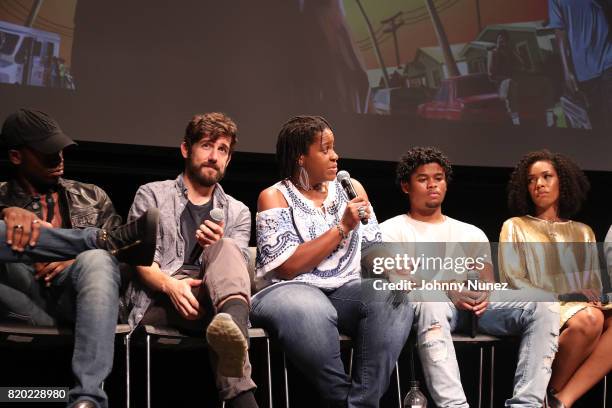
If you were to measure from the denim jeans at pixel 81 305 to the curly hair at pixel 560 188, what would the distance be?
1959mm

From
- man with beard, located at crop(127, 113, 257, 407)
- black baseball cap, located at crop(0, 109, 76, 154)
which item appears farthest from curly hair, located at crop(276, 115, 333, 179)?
black baseball cap, located at crop(0, 109, 76, 154)

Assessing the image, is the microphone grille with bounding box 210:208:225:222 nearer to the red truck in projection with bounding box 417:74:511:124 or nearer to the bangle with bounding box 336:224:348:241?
the bangle with bounding box 336:224:348:241

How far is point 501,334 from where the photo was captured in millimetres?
3020

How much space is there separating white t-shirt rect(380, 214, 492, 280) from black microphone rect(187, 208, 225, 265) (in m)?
0.86

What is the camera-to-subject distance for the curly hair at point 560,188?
3562 millimetres

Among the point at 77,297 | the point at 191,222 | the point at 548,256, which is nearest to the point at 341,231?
the point at 191,222

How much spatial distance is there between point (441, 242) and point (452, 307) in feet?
1.25

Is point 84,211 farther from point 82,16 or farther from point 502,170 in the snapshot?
point 502,170

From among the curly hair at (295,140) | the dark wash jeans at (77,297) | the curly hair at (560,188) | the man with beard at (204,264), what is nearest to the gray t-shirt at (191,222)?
the man with beard at (204,264)

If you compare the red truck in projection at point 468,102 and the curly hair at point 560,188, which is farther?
the red truck in projection at point 468,102

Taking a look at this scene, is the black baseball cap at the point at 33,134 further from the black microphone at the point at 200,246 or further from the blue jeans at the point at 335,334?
the blue jeans at the point at 335,334

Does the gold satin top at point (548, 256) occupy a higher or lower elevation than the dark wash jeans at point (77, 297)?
higher

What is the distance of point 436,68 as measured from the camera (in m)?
4.09

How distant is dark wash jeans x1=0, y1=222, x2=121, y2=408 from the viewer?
88.0 inches
